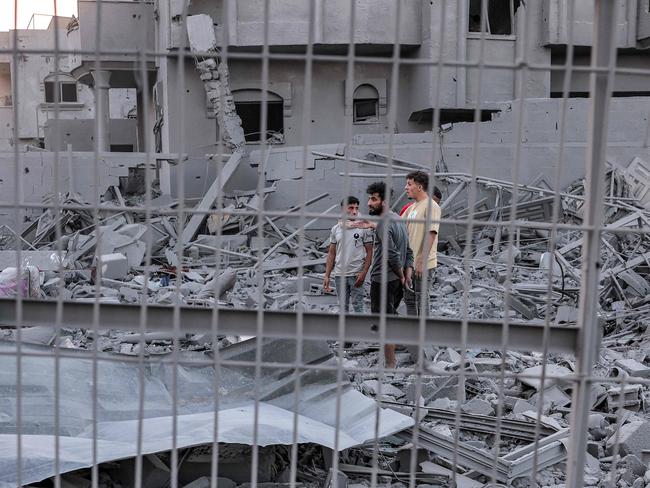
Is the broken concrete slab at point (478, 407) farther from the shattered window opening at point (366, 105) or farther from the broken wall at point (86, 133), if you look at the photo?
the broken wall at point (86, 133)

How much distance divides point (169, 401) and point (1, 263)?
30.8 ft

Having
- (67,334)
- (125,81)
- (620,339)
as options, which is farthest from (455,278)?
(125,81)

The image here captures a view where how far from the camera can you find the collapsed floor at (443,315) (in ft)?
12.9

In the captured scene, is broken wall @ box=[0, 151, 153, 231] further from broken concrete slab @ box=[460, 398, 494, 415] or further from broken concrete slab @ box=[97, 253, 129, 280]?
broken concrete slab @ box=[460, 398, 494, 415]

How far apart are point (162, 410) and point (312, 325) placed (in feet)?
6.17

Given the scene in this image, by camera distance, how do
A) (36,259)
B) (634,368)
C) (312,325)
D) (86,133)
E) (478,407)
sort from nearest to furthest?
(312,325), (478,407), (634,368), (36,259), (86,133)

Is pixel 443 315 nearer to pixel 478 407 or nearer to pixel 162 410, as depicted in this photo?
A: pixel 478 407

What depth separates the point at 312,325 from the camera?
2748mm

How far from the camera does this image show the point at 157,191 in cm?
2320

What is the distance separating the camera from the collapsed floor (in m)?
3.93

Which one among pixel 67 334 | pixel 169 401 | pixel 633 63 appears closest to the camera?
pixel 169 401

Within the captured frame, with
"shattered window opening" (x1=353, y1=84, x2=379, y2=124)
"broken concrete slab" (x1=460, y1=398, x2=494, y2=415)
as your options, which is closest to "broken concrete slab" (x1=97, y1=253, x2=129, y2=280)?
"broken concrete slab" (x1=460, y1=398, x2=494, y2=415)

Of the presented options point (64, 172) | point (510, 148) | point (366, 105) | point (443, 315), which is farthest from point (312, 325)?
point (366, 105)

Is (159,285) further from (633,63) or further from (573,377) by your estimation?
(633,63)
